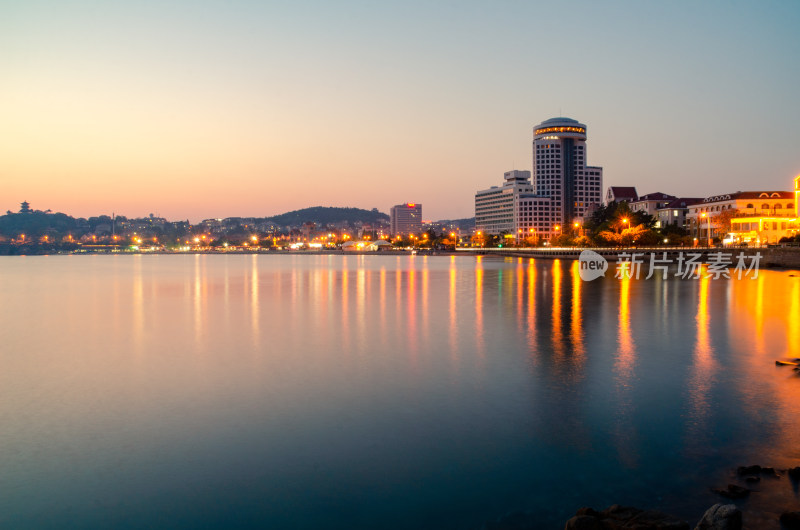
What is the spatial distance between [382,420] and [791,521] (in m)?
6.87

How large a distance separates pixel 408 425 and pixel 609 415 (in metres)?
4.09

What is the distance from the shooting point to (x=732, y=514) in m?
6.32

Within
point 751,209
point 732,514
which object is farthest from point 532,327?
point 751,209

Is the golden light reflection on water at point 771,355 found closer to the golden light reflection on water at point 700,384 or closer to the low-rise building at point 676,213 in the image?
the golden light reflection on water at point 700,384

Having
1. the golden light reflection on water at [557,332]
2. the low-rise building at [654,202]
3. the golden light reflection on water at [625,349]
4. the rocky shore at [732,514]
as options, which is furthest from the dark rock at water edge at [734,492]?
the low-rise building at [654,202]

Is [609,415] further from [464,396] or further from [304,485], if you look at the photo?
[304,485]

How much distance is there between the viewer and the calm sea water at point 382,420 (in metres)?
7.91

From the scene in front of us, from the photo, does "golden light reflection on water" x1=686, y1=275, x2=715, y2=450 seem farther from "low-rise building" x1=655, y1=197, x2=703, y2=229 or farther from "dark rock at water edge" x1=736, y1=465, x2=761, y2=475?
"low-rise building" x1=655, y1=197, x2=703, y2=229

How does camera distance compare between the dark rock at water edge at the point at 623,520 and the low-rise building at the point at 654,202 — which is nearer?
the dark rock at water edge at the point at 623,520

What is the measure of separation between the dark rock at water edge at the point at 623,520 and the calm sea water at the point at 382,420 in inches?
20.8

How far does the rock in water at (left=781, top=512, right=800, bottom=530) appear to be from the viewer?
6.78 metres

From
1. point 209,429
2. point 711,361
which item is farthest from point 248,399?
point 711,361

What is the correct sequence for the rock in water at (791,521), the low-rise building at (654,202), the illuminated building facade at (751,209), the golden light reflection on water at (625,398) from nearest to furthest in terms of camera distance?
the rock in water at (791,521) < the golden light reflection on water at (625,398) < the illuminated building facade at (751,209) < the low-rise building at (654,202)

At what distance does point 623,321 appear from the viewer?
25.5m
